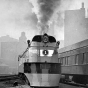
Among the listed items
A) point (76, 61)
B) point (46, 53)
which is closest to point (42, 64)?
point (46, 53)

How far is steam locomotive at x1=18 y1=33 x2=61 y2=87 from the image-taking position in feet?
51.1

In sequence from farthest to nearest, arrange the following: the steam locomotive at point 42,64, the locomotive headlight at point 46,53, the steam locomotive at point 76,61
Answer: the steam locomotive at point 76,61 → the locomotive headlight at point 46,53 → the steam locomotive at point 42,64

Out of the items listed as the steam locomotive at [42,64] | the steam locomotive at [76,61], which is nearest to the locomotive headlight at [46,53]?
the steam locomotive at [42,64]

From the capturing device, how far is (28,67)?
635 inches

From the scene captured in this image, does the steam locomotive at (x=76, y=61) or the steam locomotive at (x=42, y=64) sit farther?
the steam locomotive at (x=76, y=61)

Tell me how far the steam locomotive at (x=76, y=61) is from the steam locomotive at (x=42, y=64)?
15.6ft

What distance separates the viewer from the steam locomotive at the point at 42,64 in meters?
15.6

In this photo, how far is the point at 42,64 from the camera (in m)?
16.0

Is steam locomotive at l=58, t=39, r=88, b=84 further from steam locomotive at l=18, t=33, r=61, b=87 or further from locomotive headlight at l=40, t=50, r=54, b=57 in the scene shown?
locomotive headlight at l=40, t=50, r=54, b=57

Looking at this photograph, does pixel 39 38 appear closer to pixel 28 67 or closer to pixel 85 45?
pixel 28 67

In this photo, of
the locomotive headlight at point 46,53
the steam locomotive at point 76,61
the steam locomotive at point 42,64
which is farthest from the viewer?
the steam locomotive at point 76,61

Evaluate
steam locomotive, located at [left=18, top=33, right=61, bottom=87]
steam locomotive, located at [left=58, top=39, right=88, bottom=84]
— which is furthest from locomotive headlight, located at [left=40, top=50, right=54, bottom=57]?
steam locomotive, located at [left=58, top=39, right=88, bottom=84]

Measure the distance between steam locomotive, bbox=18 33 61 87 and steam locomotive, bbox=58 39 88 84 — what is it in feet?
15.6

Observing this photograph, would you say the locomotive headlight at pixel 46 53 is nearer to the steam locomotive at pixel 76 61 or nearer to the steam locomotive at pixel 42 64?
the steam locomotive at pixel 42 64
